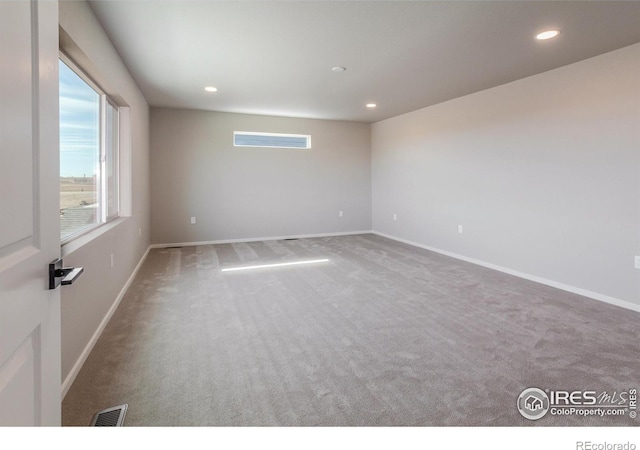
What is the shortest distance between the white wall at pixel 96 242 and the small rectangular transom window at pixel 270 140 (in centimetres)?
210

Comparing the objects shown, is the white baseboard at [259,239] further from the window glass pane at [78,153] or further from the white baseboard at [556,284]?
the window glass pane at [78,153]

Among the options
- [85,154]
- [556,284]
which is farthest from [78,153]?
[556,284]

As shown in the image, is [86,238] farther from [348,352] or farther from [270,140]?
[270,140]

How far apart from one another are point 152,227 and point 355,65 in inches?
170

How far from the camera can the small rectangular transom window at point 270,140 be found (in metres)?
6.46

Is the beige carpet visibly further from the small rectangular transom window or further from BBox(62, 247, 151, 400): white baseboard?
the small rectangular transom window

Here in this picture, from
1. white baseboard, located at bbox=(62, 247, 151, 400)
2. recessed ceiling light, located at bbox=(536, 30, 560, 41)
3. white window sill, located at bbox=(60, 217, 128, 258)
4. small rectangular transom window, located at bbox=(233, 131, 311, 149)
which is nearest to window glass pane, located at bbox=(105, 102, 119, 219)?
white window sill, located at bbox=(60, 217, 128, 258)

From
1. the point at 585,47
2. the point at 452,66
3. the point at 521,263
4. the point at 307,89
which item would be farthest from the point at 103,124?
the point at 521,263

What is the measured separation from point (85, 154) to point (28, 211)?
2.45 meters

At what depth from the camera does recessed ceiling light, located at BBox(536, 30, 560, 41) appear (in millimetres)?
2879

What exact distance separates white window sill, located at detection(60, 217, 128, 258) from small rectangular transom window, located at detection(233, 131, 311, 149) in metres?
3.31

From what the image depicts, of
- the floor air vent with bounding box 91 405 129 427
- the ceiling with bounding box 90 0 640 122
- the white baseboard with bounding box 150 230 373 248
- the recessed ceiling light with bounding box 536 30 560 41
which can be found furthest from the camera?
the white baseboard with bounding box 150 230 373 248

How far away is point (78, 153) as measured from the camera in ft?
8.89

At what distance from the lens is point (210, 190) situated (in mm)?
6309
